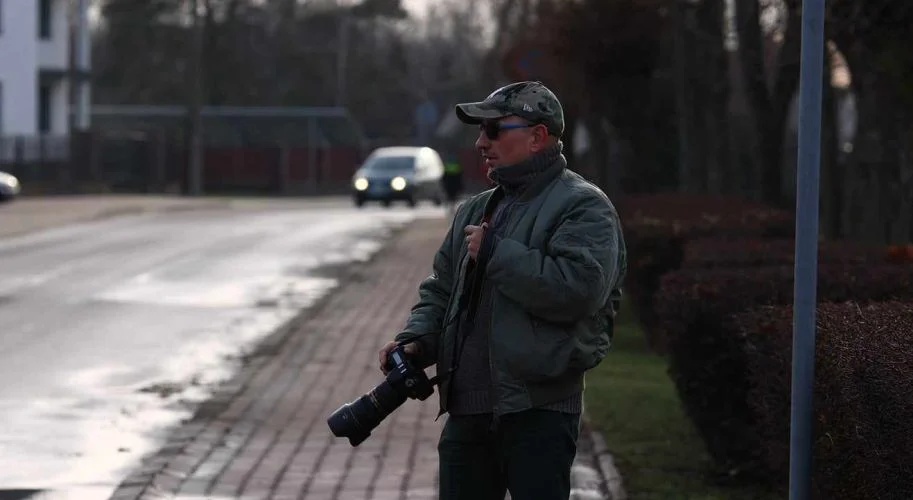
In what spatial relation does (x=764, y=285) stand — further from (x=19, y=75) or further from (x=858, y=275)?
(x=19, y=75)

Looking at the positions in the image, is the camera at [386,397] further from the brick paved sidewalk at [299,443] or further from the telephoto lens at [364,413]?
the brick paved sidewalk at [299,443]

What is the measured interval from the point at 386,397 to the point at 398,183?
39.4 meters

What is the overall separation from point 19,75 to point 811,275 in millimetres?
53082

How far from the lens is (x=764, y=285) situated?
26.9 ft

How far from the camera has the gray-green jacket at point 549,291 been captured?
4809 millimetres

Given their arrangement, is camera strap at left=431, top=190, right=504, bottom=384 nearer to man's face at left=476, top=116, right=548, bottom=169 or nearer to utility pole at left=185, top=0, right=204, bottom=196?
man's face at left=476, top=116, right=548, bottom=169

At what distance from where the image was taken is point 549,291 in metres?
4.77

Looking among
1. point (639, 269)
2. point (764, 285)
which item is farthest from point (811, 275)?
point (639, 269)

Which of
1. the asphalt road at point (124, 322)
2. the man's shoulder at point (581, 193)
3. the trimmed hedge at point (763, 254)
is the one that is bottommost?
the asphalt road at point (124, 322)

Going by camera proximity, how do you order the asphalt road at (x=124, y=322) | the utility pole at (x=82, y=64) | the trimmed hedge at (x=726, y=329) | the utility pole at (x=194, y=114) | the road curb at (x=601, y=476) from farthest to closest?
the utility pole at (x=82, y=64) → the utility pole at (x=194, y=114) → the asphalt road at (x=124, y=322) → the road curb at (x=601, y=476) → the trimmed hedge at (x=726, y=329)

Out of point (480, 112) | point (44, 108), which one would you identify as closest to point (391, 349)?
point (480, 112)

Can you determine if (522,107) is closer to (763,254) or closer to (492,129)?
(492,129)

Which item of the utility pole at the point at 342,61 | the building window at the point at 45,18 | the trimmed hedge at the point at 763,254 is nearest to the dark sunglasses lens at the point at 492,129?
the trimmed hedge at the point at 763,254

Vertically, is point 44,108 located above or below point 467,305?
above
